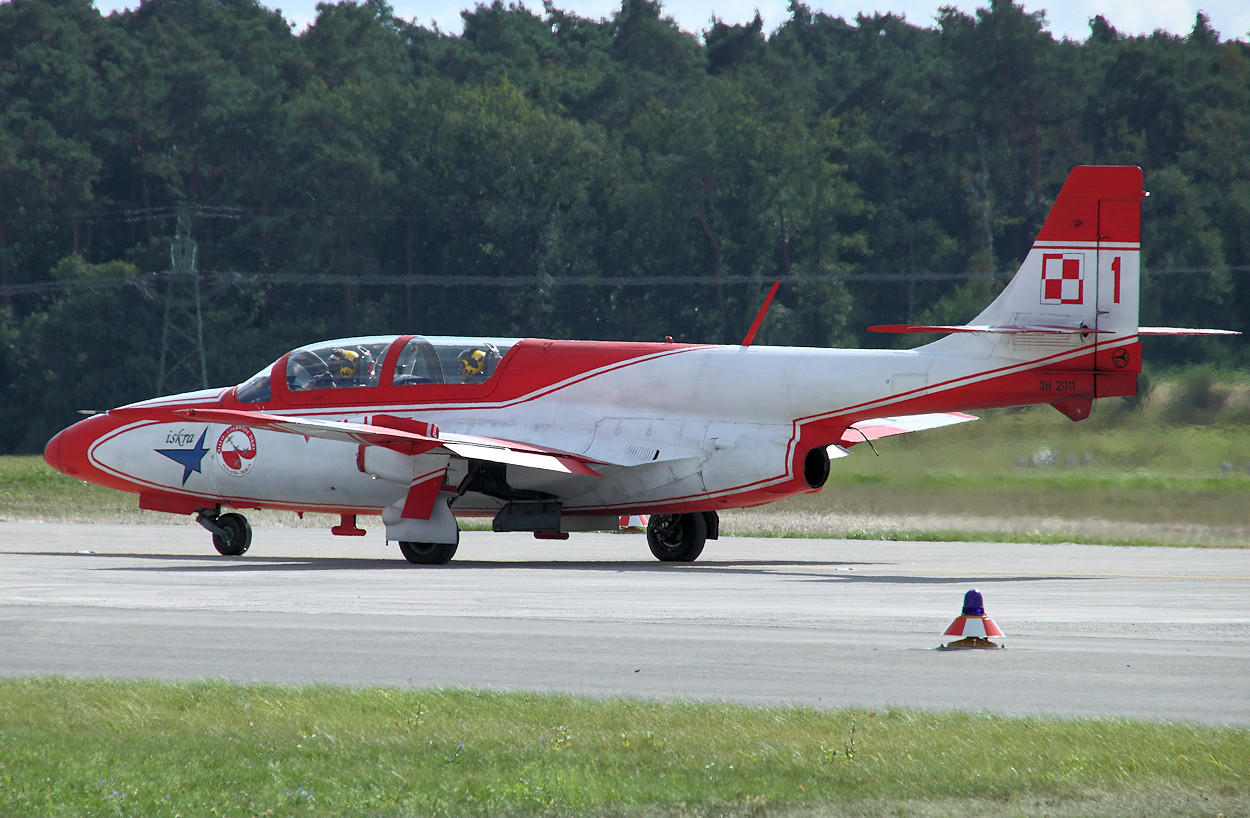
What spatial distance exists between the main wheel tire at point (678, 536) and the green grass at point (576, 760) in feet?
37.6

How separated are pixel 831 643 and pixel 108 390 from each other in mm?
58611

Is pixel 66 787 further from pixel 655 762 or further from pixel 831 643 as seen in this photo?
pixel 831 643

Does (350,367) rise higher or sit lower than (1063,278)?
lower

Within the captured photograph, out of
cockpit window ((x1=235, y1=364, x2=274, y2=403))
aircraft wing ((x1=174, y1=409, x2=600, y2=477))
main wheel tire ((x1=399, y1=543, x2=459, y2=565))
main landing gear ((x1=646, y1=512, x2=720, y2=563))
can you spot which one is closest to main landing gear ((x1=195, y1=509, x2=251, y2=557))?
cockpit window ((x1=235, y1=364, x2=274, y2=403))

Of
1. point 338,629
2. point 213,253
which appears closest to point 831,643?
point 338,629

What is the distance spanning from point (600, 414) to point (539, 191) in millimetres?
50292

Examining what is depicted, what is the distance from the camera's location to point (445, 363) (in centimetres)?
2016

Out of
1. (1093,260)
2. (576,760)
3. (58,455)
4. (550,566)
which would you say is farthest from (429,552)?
(576,760)

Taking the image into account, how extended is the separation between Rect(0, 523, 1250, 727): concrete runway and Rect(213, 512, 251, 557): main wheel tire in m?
0.96

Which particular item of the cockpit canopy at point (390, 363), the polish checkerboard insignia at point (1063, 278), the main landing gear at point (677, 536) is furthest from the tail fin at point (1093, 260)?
the cockpit canopy at point (390, 363)

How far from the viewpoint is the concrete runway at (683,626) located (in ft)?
29.6

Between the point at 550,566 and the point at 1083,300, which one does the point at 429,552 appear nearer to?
the point at 550,566

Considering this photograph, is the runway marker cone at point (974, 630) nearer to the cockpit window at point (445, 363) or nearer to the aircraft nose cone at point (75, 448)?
the cockpit window at point (445, 363)

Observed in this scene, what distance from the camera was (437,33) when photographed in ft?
308
